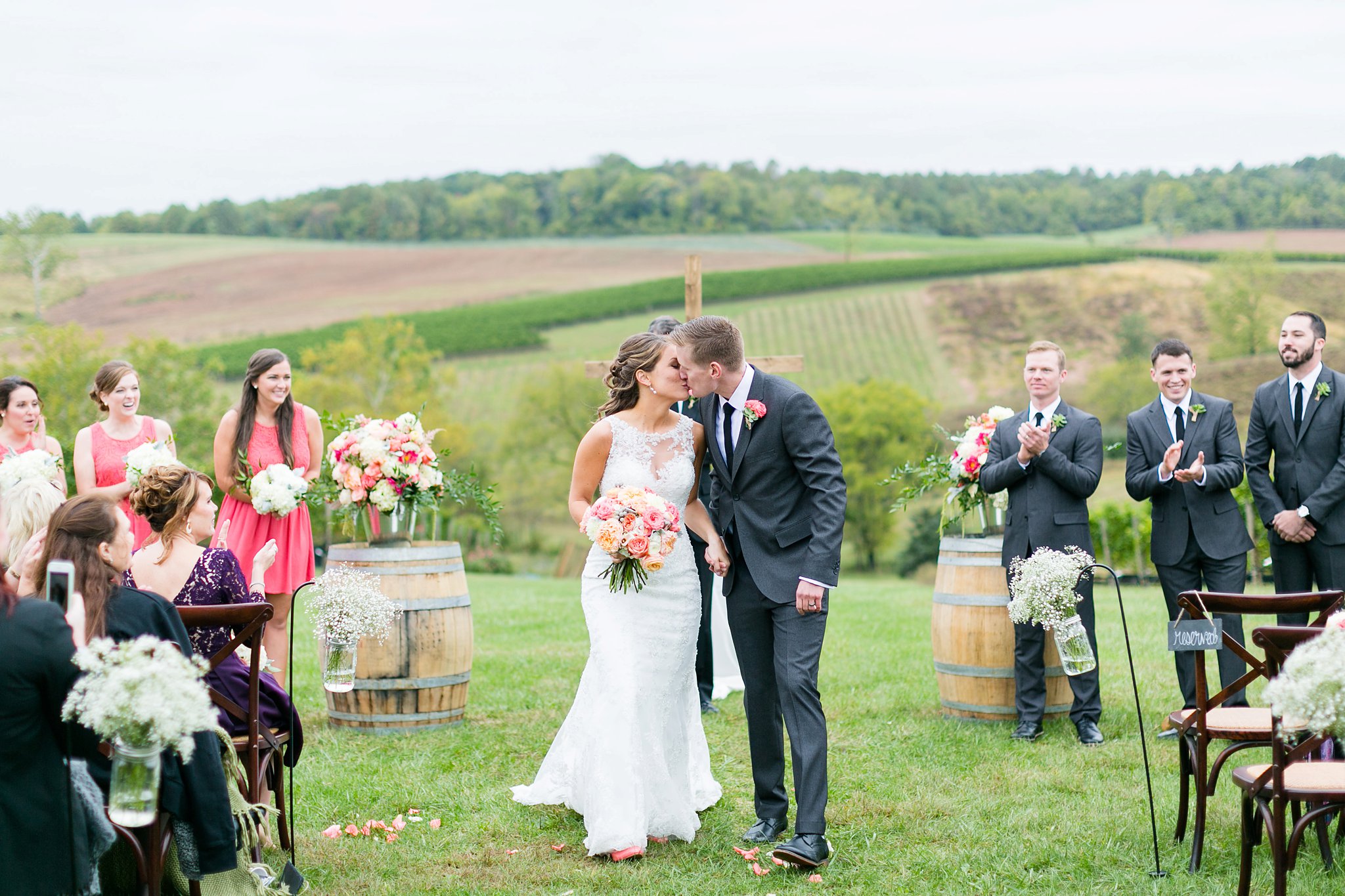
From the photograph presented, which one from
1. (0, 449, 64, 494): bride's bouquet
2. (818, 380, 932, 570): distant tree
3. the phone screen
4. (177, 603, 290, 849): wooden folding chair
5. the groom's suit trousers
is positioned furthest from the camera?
(818, 380, 932, 570): distant tree

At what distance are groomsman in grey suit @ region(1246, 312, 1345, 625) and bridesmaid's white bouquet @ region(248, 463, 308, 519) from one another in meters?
6.28

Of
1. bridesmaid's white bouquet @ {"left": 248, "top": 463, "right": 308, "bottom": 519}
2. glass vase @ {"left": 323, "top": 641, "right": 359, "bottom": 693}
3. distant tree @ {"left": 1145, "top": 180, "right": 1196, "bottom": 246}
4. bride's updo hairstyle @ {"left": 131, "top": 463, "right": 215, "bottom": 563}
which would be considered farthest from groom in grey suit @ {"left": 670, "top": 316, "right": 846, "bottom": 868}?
distant tree @ {"left": 1145, "top": 180, "right": 1196, "bottom": 246}

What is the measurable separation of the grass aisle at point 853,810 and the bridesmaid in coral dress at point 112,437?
2.28 metres

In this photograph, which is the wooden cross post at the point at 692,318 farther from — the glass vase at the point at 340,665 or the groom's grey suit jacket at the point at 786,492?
the glass vase at the point at 340,665

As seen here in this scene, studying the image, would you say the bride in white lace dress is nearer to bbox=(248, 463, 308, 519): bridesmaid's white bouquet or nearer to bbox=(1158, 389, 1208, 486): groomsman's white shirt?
bbox=(248, 463, 308, 519): bridesmaid's white bouquet

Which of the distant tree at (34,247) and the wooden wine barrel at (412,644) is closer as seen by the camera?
the wooden wine barrel at (412,644)

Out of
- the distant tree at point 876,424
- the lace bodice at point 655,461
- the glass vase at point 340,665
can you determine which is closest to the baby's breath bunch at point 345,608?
the glass vase at point 340,665

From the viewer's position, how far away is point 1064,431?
23.9 feet

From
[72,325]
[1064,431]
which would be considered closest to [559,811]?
[1064,431]

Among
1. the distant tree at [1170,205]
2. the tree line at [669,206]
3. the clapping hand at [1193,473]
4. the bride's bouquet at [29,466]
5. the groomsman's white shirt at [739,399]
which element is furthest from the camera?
the tree line at [669,206]

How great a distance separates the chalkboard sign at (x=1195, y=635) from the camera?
4320 millimetres

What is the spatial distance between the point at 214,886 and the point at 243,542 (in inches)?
144

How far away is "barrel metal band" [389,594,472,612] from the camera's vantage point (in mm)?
7273

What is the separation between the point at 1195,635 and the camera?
4340 millimetres
